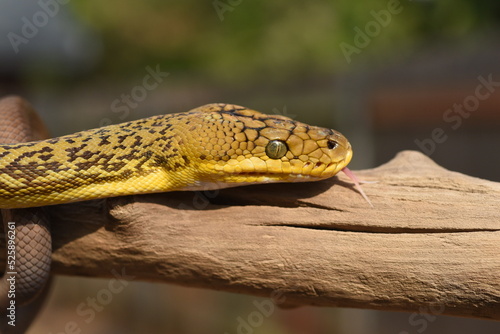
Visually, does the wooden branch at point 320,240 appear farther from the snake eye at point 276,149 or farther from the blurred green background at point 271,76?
the blurred green background at point 271,76

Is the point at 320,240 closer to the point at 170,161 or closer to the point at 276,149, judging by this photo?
the point at 276,149

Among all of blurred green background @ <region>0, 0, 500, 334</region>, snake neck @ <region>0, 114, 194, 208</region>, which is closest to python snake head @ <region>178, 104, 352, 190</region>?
snake neck @ <region>0, 114, 194, 208</region>

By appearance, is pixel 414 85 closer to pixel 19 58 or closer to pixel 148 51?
pixel 148 51

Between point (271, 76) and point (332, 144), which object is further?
point (271, 76)

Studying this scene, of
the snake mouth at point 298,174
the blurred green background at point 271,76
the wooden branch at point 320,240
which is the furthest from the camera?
the blurred green background at point 271,76

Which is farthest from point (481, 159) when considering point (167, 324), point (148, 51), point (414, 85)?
point (148, 51)

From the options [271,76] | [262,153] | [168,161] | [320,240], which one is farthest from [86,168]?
[271,76]

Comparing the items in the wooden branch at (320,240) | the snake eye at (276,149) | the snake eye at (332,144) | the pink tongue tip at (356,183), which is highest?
the snake eye at (332,144)

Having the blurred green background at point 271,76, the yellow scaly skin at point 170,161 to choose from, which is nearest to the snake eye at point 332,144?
the yellow scaly skin at point 170,161
